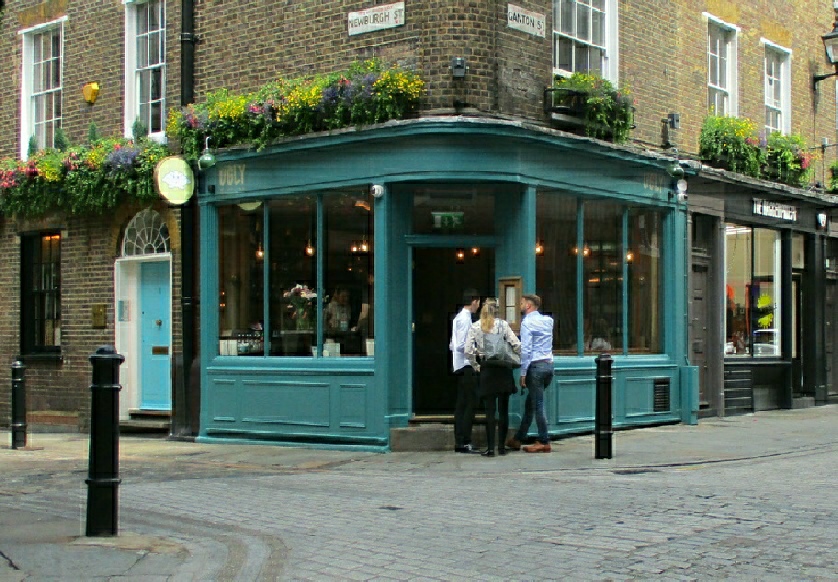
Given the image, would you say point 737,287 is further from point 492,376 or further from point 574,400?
point 492,376

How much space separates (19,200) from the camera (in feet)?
56.6

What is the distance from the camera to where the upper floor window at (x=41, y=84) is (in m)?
17.4

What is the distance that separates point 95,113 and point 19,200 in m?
1.96

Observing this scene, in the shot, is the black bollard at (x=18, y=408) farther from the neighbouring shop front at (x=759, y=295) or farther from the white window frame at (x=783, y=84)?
the white window frame at (x=783, y=84)

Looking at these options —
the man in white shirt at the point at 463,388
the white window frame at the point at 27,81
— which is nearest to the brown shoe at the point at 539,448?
the man in white shirt at the point at 463,388

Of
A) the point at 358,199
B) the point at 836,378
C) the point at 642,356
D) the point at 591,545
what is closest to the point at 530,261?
the point at 358,199

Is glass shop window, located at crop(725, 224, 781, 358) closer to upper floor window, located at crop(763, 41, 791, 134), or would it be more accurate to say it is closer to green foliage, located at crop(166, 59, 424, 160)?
upper floor window, located at crop(763, 41, 791, 134)

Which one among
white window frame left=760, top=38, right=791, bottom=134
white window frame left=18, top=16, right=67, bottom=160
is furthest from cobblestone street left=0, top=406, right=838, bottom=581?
white window frame left=760, top=38, right=791, bottom=134

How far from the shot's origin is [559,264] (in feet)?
46.3

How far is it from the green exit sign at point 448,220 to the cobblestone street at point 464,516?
2.79 m

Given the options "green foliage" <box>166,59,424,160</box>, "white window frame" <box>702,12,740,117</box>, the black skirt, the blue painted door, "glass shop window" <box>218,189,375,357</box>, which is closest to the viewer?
the black skirt

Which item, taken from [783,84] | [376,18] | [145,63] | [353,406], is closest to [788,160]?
[783,84]

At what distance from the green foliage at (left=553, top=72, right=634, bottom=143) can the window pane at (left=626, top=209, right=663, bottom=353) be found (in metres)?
1.44

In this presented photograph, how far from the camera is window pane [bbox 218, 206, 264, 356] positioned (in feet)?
47.6
